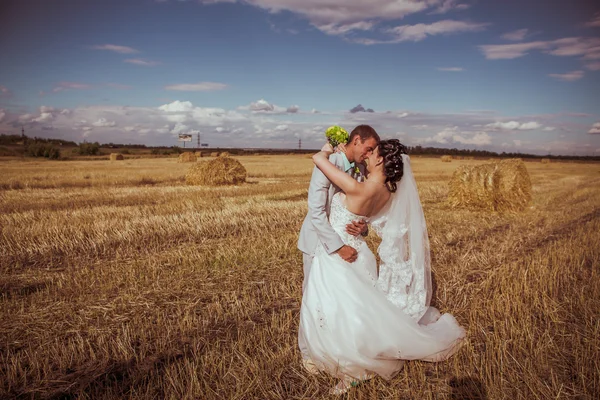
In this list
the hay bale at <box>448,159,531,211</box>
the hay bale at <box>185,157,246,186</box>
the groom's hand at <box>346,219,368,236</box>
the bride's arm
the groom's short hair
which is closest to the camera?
the bride's arm

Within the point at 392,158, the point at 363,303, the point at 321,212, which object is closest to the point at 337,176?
the point at 321,212

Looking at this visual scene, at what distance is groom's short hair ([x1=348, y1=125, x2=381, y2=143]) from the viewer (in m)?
3.44

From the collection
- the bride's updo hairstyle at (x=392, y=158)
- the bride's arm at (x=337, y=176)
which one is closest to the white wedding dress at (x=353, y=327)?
the bride's arm at (x=337, y=176)

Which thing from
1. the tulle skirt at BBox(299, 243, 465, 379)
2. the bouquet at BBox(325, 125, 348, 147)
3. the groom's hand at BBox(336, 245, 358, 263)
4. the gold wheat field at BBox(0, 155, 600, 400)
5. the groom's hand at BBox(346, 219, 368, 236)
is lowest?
the gold wheat field at BBox(0, 155, 600, 400)

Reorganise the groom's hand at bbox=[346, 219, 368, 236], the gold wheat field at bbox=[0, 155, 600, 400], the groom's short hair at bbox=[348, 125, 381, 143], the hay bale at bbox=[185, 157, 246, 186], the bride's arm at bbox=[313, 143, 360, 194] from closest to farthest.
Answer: the gold wheat field at bbox=[0, 155, 600, 400] < the bride's arm at bbox=[313, 143, 360, 194] < the groom's short hair at bbox=[348, 125, 381, 143] < the groom's hand at bbox=[346, 219, 368, 236] < the hay bale at bbox=[185, 157, 246, 186]

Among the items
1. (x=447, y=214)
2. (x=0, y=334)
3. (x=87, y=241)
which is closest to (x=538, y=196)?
(x=447, y=214)

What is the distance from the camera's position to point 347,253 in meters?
3.49

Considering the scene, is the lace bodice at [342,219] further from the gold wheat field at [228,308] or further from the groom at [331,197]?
the gold wheat field at [228,308]

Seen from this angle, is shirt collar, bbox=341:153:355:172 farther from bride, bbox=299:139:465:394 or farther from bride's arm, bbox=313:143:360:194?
bride's arm, bbox=313:143:360:194

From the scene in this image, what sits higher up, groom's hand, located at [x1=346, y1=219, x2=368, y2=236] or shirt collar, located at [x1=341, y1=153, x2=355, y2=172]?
shirt collar, located at [x1=341, y1=153, x2=355, y2=172]

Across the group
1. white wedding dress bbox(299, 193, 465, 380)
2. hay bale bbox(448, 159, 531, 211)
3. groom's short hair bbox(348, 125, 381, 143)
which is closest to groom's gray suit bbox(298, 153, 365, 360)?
white wedding dress bbox(299, 193, 465, 380)

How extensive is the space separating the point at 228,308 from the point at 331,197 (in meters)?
2.09

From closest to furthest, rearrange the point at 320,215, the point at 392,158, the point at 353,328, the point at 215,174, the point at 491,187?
the point at 353,328, the point at 392,158, the point at 320,215, the point at 491,187, the point at 215,174

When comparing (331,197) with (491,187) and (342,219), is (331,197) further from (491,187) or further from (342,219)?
(491,187)
